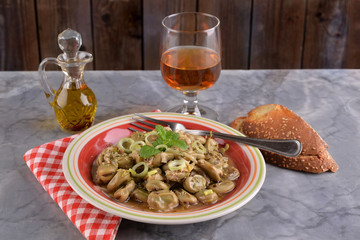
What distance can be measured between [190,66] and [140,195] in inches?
23.0

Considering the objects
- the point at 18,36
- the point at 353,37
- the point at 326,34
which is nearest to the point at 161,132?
the point at 18,36

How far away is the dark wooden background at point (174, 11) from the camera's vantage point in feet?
9.45

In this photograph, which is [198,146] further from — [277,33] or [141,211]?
[277,33]

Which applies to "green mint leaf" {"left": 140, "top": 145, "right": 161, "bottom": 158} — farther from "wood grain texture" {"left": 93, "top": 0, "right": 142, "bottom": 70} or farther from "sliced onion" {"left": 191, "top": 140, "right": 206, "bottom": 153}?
"wood grain texture" {"left": 93, "top": 0, "right": 142, "bottom": 70}

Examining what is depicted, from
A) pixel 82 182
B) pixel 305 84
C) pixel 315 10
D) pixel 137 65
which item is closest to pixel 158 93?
pixel 305 84

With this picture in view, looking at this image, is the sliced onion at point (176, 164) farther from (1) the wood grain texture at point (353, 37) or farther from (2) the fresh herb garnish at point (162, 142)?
(1) the wood grain texture at point (353, 37)

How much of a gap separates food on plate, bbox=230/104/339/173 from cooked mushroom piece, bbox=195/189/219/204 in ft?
1.12

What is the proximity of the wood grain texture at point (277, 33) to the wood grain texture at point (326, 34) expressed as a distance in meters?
0.06

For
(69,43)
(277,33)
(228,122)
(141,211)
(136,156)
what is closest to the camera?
(141,211)

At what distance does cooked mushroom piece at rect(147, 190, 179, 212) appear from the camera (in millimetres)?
1214

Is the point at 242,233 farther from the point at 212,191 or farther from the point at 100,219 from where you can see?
the point at 100,219

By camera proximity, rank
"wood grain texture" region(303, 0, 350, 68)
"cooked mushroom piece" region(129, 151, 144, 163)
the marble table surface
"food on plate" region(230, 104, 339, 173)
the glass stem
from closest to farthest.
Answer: the marble table surface, "cooked mushroom piece" region(129, 151, 144, 163), "food on plate" region(230, 104, 339, 173), the glass stem, "wood grain texture" region(303, 0, 350, 68)

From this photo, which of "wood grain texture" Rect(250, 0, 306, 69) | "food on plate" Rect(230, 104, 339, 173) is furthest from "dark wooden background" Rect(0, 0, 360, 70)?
"food on plate" Rect(230, 104, 339, 173)

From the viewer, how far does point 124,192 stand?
126 centimetres
